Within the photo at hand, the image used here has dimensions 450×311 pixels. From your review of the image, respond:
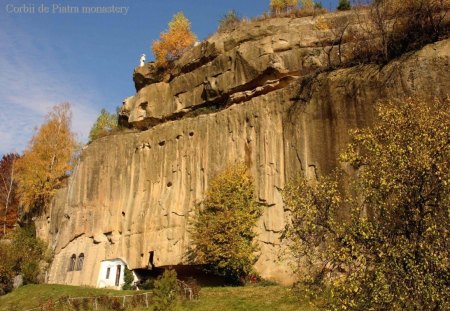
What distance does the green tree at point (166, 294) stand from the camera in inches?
926

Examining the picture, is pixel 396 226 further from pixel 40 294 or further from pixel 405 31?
pixel 40 294

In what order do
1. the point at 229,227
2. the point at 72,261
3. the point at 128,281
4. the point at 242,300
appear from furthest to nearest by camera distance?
the point at 72,261
the point at 128,281
the point at 229,227
the point at 242,300

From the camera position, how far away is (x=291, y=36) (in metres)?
37.7

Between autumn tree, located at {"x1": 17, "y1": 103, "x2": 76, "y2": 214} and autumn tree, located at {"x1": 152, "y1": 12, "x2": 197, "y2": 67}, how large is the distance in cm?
1607

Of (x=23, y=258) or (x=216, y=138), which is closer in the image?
(x=216, y=138)

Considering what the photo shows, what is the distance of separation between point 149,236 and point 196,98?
13.2m

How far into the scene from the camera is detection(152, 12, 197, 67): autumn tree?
156ft

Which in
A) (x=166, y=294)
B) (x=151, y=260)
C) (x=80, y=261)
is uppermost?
(x=80, y=261)

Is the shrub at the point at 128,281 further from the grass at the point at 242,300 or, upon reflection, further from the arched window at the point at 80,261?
the arched window at the point at 80,261

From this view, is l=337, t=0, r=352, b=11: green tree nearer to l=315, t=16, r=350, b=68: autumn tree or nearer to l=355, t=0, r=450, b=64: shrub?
l=315, t=16, r=350, b=68: autumn tree

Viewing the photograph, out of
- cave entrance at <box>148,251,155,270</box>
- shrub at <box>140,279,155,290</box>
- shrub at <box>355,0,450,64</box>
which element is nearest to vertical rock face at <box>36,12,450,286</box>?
cave entrance at <box>148,251,155,270</box>

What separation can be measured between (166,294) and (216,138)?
1462 cm

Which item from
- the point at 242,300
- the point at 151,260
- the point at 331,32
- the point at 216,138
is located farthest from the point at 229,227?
the point at 331,32

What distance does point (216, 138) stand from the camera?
3578 centimetres
